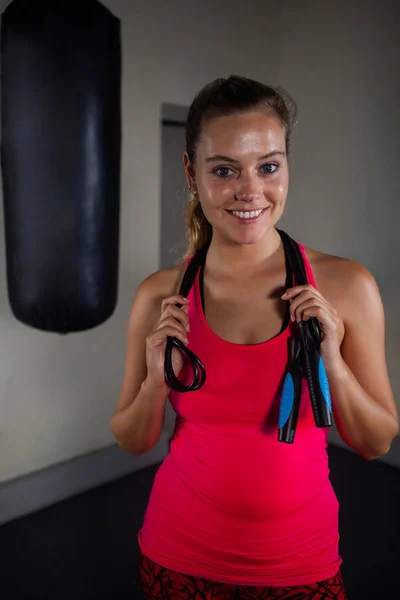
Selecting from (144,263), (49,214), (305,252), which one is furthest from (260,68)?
(305,252)

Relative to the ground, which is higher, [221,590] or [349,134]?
[349,134]

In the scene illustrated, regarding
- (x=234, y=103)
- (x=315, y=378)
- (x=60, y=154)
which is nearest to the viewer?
(x=315, y=378)

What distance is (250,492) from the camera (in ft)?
2.98

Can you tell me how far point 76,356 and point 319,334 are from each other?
1953 millimetres

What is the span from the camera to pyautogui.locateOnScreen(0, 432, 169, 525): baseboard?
8.16 ft

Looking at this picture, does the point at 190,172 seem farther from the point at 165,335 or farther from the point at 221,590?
the point at 221,590

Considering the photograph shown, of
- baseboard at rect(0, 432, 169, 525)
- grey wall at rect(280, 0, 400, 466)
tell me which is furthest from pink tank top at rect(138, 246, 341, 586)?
grey wall at rect(280, 0, 400, 466)

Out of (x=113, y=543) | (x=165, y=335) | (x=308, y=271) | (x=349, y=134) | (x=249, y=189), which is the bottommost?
(x=113, y=543)

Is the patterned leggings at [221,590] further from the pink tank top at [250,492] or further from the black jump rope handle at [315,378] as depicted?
the black jump rope handle at [315,378]

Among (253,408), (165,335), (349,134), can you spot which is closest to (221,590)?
(253,408)

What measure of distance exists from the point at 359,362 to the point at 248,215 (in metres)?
0.30

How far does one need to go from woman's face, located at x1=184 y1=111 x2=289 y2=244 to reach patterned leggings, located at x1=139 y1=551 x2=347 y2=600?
21.4 inches

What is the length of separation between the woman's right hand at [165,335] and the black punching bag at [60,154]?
74 centimetres

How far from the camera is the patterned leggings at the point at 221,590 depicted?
874mm
